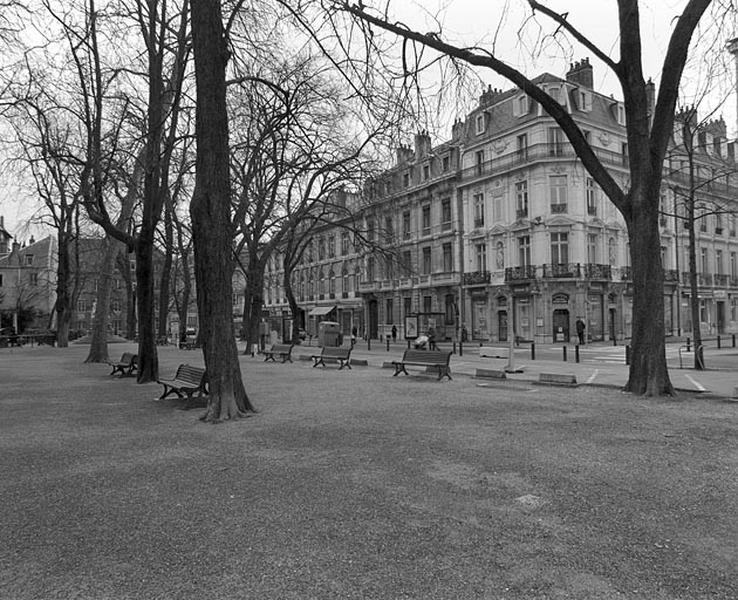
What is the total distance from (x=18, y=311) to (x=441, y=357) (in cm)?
4590

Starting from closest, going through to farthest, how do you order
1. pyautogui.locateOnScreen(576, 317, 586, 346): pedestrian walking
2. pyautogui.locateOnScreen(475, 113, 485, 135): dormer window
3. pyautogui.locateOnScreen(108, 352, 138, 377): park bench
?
1. pyautogui.locateOnScreen(108, 352, 138, 377): park bench
2. pyautogui.locateOnScreen(576, 317, 586, 346): pedestrian walking
3. pyautogui.locateOnScreen(475, 113, 485, 135): dormer window

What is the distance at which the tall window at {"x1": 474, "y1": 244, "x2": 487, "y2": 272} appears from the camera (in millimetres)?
42156

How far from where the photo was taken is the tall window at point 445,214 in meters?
45.7

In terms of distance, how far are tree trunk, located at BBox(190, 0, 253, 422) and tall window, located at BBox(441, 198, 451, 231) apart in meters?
36.9

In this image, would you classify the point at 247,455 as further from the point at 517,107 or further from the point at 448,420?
the point at 517,107

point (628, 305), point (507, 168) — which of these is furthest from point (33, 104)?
point (628, 305)

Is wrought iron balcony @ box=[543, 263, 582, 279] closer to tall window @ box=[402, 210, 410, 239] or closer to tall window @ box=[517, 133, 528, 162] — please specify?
tall window @ box=[517, 133, 528, 162]

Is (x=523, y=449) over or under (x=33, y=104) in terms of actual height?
under

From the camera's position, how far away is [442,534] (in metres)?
4.28

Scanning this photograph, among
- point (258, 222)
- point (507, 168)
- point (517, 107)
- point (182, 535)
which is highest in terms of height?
point (517, 107)

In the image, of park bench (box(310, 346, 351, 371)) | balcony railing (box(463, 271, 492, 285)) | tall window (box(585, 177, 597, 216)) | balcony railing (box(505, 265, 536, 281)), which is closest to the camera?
park bench (box(310, 346, 351, 371))

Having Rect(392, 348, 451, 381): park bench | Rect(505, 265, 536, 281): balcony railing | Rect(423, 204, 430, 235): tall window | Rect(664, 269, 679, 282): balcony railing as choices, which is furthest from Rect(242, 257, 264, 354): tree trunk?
Rect(664, 269, 679, 282): balcony railing

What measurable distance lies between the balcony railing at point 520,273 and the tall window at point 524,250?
448mm

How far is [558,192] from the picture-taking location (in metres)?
37.9
